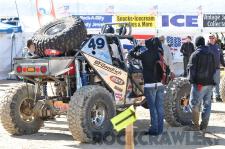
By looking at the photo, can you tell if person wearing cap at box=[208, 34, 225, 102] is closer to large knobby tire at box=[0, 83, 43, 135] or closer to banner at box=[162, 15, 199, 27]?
large knobby tire at box=[0, 83, 43, 135]

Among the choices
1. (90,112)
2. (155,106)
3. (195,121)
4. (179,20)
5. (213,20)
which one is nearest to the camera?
(90,112)

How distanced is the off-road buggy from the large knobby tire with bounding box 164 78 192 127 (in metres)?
0.02

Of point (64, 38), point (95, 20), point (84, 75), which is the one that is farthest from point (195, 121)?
point (95, 20)

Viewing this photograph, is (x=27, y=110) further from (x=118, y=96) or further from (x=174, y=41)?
(x=174, y=41)

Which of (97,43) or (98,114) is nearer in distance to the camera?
(98,114)

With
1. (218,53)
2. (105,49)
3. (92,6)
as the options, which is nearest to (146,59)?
(105,49)

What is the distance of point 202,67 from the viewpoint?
31.4ft

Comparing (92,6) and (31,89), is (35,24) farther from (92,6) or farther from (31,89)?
(31,89)

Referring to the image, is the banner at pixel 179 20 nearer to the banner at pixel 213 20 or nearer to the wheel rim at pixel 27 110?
the banner at pixel 213 20

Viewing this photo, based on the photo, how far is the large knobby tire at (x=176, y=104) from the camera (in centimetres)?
1056

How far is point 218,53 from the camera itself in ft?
44.0

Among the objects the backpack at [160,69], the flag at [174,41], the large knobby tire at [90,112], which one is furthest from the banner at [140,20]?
the large knobby tire at [90,112]

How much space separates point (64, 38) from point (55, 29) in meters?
0.60

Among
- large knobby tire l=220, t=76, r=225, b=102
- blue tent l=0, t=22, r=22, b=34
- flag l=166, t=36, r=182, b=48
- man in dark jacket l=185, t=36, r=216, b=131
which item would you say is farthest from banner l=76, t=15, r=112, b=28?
man in dark jacket l=185, t=36, r=216, b=131
